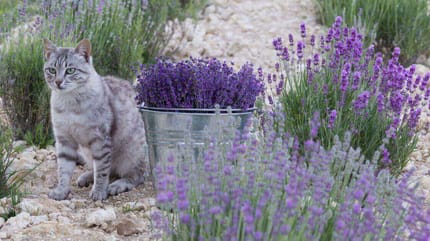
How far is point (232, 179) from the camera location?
7.59 feet

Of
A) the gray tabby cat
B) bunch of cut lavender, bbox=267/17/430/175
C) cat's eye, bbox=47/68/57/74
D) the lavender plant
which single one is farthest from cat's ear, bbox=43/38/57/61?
the lavender plant

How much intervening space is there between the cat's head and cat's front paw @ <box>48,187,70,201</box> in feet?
2.11

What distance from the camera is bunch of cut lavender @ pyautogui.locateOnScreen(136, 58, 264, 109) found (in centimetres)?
377

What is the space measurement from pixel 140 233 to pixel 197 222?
1.00 metres

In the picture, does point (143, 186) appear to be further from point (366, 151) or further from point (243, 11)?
point (243, 11)

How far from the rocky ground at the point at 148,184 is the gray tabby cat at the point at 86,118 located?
5.8 inches

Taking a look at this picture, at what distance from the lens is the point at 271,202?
2219 millimetres

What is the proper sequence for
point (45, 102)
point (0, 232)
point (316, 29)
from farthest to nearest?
point (316, 29)
point (45, 102)
point (0, 232)

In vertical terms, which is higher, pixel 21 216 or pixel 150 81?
pixel 150 81

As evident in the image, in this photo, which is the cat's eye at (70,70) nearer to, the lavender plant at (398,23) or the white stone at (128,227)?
the white stone at (128,227)

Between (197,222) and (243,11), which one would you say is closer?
(197,222)

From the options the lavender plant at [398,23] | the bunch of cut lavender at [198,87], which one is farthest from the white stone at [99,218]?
the lavender plant at [398,23]

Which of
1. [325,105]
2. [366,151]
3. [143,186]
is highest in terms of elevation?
[325,105]

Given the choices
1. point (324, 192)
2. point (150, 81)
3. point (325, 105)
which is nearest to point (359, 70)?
point (325, 105)
